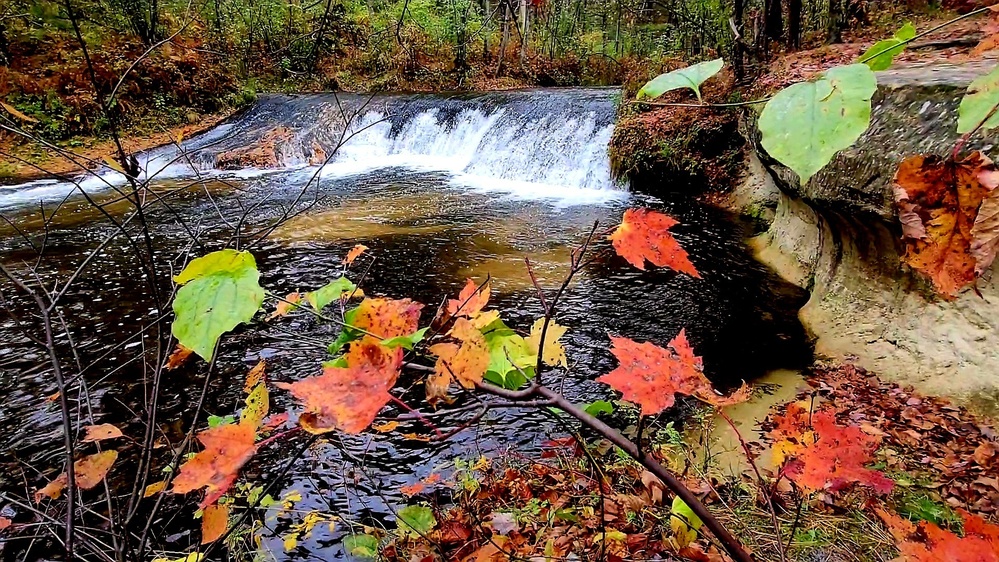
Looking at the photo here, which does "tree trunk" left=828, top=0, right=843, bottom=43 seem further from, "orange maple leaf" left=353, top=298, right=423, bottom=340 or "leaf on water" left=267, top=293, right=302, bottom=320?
"orange maple leaf" left=353, top=298, right=423, bottom=340

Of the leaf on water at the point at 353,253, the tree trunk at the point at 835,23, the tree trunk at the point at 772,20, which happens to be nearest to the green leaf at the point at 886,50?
the leaf on water at the point at 353,253

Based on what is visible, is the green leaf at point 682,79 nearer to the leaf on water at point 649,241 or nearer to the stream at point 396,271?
the leaf on water at point 649,241

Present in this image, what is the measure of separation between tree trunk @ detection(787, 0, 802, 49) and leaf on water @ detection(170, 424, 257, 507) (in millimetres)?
10039

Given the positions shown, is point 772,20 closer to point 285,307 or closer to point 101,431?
point 285,307

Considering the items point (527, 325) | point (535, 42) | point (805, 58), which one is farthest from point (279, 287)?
point (535, 42)

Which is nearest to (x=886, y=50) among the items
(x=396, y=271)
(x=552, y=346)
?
(x=552, y=346)

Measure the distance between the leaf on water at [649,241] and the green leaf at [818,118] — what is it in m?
0.42

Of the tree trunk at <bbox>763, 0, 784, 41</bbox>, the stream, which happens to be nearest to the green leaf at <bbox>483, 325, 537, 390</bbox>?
the stream

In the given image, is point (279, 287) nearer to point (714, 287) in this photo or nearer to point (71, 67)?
point (714, 287)

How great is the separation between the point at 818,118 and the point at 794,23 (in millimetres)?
9933

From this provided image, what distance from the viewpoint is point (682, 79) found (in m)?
0.66

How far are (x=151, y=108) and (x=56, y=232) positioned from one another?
A: 816 centimetres

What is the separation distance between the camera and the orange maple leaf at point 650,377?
1028 mm

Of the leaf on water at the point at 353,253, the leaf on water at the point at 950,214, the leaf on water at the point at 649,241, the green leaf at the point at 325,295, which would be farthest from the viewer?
the leaf on water at the point at 353,253
